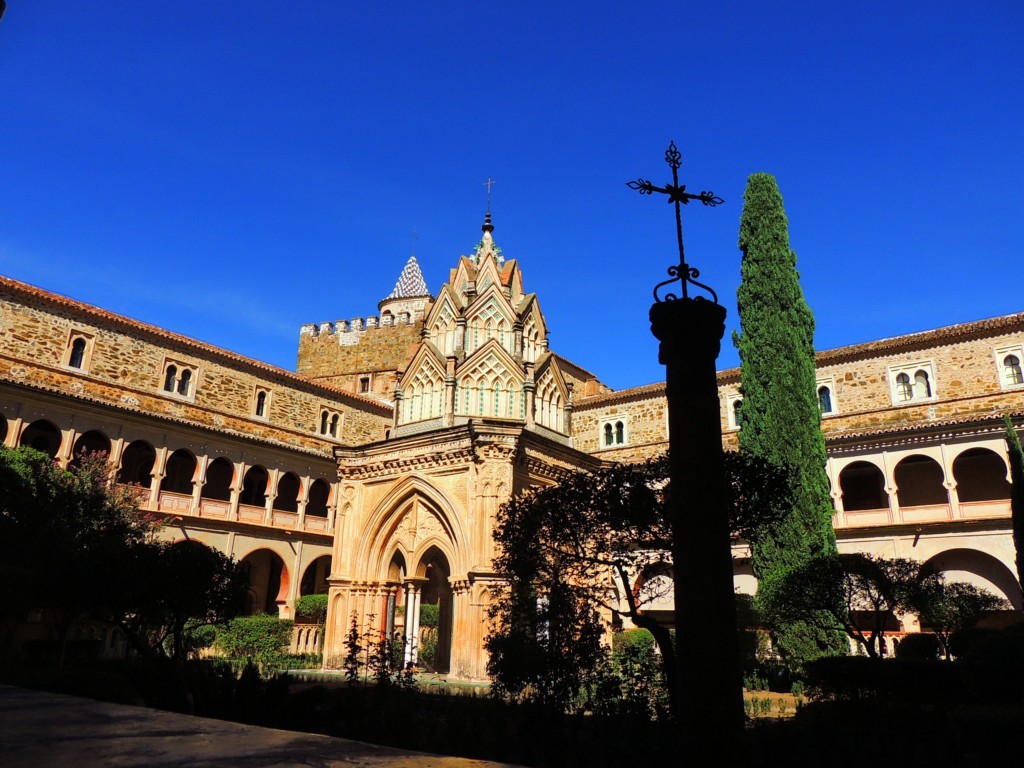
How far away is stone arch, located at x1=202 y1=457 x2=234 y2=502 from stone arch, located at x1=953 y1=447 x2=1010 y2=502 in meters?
29.2

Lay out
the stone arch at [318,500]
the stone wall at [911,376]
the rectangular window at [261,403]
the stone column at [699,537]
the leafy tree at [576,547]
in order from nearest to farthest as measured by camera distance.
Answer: the stone column at [699,537] < the leafy tree at [576,547] < the stone wall at [911,376] < the rectangular window at [261,403] < the stone arch at [318,500]

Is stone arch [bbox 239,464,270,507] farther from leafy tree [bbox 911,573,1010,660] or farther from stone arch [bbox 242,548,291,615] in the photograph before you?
leafy tree [bbox 911,573,1010,660]

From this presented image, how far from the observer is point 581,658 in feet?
34.7

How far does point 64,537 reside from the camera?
56.2 ft

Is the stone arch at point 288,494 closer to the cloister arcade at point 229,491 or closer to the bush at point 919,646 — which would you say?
the cloister arcade at point 229,491

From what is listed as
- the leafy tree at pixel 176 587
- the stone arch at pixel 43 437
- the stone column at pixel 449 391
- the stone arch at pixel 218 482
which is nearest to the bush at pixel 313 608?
the stone arch at pixel 218 482

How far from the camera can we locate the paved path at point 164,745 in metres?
2.82

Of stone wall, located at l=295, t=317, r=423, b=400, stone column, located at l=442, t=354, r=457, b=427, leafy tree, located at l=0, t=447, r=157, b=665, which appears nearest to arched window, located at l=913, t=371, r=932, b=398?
stone column, located at l=442, t=354, r=457, b=427

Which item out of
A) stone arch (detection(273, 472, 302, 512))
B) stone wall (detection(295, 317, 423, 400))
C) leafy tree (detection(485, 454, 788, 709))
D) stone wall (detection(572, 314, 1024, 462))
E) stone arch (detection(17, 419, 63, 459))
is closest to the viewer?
leafy tree (detection(485, 454, 788, 709))

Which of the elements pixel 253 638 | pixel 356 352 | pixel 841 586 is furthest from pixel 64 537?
pixel 356 352

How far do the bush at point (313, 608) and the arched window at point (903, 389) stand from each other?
77.2 ft

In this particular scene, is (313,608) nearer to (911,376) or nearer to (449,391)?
(449,391)

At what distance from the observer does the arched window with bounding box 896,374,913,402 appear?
2780cm

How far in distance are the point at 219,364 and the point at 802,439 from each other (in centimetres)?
2299
